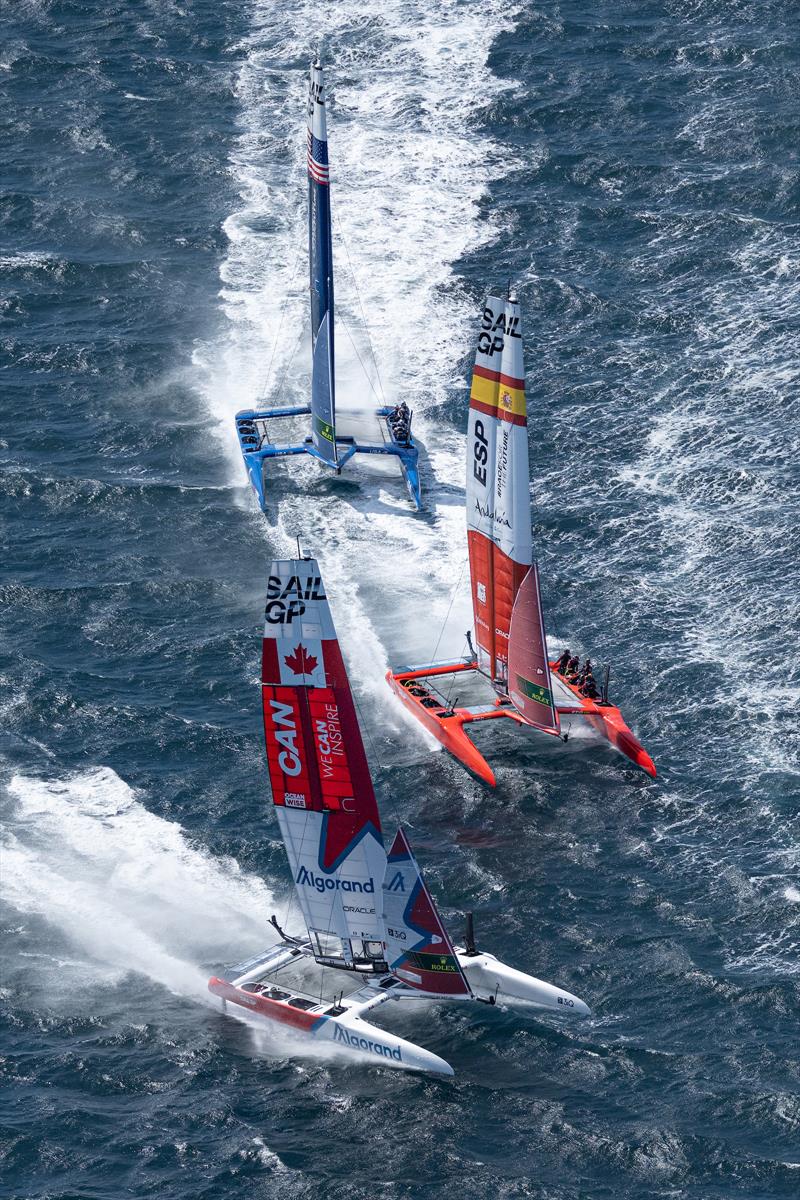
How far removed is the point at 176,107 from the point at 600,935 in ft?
206

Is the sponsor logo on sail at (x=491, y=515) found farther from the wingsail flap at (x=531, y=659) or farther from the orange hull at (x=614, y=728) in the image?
the orange hull at (x=614, y=728)

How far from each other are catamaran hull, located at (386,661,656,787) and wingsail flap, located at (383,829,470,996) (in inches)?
490

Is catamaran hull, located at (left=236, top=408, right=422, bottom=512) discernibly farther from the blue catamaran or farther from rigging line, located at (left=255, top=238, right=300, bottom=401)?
rigging line, located at (left=255, top=238, right=300, bottom=401)

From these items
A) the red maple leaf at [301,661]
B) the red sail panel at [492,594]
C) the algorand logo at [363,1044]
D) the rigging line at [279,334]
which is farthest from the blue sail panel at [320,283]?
the algorand logo at [363,1044]

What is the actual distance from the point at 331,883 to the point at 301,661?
24.0 ft

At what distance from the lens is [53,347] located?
338 feet

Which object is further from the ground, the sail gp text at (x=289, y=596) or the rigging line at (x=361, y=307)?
the sail gp text at (x=289, y=596)

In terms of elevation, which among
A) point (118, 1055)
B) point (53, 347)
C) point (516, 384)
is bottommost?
point (118, 1055)

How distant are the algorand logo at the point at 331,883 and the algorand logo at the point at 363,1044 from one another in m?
3.83

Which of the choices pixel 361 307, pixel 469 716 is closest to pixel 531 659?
pixel 469 716

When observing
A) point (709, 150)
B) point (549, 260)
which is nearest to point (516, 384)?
point (549, 260)

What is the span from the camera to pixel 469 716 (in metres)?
80.6

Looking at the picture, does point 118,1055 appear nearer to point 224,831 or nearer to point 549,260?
point 224,831

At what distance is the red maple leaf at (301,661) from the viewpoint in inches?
2473
